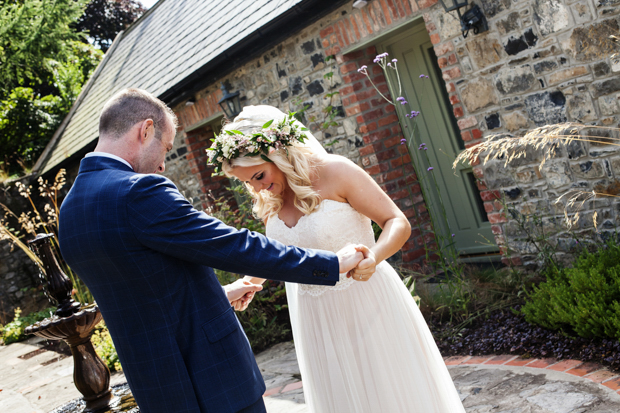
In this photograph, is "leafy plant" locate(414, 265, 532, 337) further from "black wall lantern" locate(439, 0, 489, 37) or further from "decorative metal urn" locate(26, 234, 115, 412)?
"decorative metal urn" locate(26, 234, 115, 412)

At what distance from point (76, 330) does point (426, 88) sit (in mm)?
3718

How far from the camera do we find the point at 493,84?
4082mm

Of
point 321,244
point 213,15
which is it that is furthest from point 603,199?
point 213,15

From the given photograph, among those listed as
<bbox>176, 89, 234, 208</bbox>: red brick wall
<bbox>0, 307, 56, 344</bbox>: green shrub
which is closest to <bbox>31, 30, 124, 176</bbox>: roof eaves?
<bbox>0, 307, 56, 344</bbox>: green shrub

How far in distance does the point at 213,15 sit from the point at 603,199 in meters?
5.88

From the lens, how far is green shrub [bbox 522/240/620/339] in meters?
2.96

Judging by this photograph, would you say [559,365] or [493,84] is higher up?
[493,84]

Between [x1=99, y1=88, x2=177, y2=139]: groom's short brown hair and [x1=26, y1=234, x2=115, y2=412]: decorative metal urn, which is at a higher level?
[x1=99, y1=88, x2=177, y2=139]: groom's short brown hair

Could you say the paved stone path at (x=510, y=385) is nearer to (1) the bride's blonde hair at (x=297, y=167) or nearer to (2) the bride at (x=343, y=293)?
(2) the bride at (x=343, y=293)

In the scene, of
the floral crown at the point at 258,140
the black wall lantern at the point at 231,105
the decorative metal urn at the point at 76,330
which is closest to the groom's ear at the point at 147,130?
the floral crown at the point at 258,140

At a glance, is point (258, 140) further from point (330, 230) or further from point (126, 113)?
point (126, 113)

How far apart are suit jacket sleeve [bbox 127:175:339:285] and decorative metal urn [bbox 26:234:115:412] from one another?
240cm

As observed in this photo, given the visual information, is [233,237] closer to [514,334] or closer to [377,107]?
[514,334]

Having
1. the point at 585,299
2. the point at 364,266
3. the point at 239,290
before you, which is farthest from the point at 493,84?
the point at 239,290
